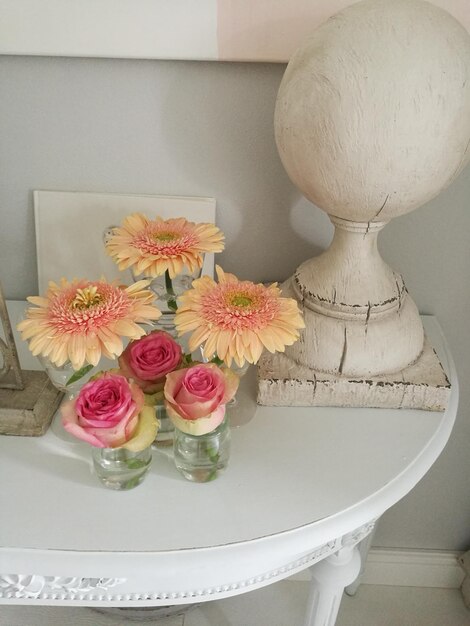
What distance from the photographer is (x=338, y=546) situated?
0.64 metres

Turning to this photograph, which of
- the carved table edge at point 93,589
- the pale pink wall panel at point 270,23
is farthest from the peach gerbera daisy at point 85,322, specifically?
the pale pink wall panel at point 270,23

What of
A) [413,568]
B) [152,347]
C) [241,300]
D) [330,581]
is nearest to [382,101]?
[241,300]

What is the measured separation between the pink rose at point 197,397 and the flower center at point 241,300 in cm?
6

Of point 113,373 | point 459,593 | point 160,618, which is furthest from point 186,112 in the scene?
point 459,593

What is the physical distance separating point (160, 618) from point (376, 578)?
0.45 metres

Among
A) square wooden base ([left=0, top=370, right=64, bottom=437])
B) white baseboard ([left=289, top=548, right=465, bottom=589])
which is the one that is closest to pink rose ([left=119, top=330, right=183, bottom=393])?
square wooden base ([left=0, top=370, right=64, bottom=437])

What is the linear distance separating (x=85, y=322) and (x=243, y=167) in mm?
353

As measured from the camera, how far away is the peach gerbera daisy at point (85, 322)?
1.61 ft

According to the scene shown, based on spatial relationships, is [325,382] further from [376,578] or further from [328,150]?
[376,578]

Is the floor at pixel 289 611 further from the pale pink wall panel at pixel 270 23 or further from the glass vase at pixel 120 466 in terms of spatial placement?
the pale pink wall panel at pixel 270 23

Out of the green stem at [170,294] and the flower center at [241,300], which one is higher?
the flower center at [241,300]

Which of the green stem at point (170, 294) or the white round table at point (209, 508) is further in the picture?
the green stem at point (170, 294)

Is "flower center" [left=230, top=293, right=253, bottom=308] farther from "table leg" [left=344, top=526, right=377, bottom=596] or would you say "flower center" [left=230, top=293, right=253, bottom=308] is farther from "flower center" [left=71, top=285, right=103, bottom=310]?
"table leg" [left=344, top=526, right=377, bottom=596]

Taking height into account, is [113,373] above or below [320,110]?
below
